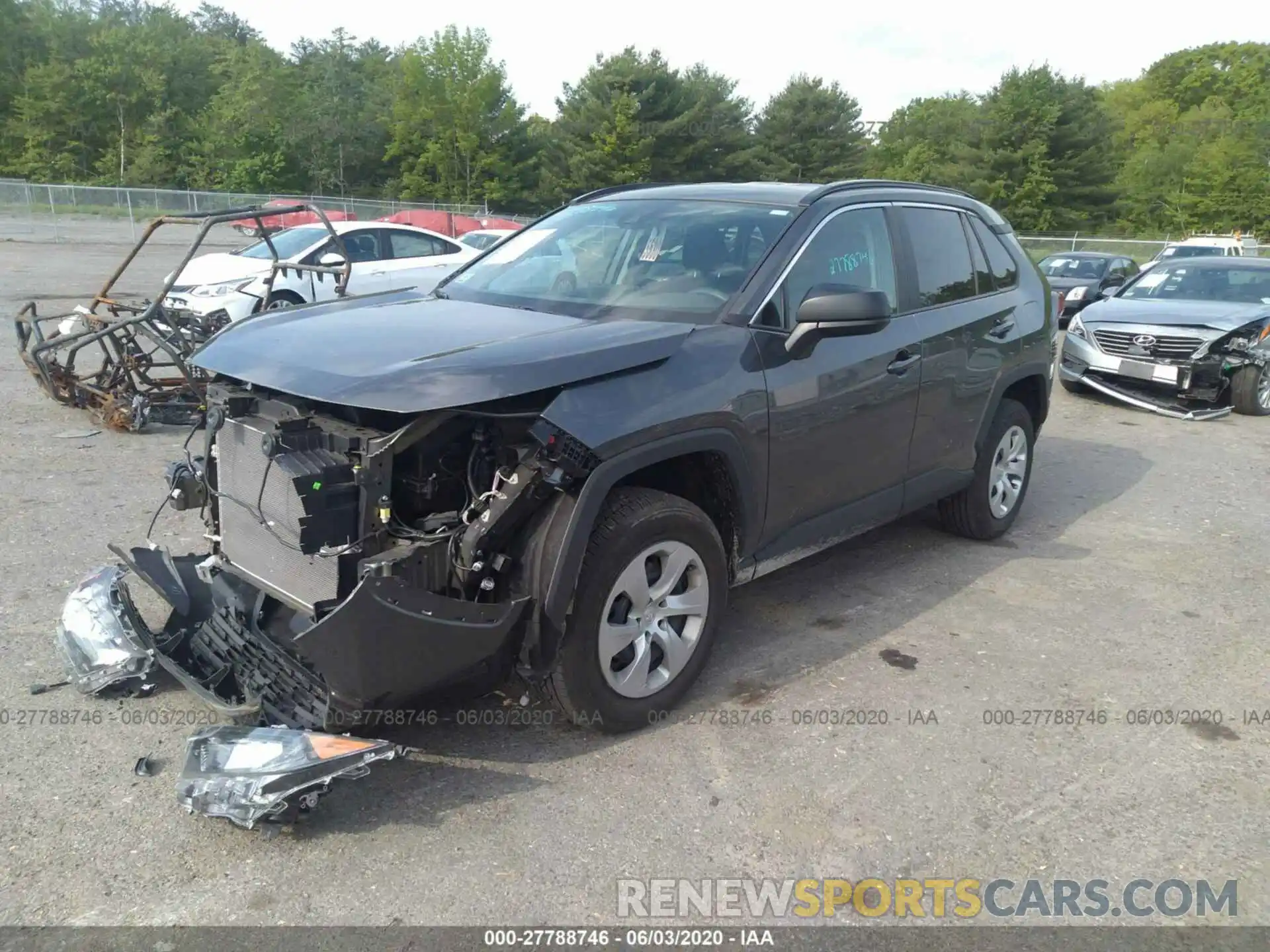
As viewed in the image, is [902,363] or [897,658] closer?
[897,658]

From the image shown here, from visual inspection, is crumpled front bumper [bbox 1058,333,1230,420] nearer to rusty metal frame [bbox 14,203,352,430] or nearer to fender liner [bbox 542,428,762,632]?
rusty metal frame [bbox 14,203,352,430]

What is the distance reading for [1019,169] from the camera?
5112cm

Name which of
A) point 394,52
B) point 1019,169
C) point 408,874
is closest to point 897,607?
point 408,874

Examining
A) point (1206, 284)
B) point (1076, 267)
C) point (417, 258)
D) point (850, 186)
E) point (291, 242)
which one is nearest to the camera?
point (850, 186)

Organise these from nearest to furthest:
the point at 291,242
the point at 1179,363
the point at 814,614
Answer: the point at 814,614 < the point at 1179,363 < the point at 291,242

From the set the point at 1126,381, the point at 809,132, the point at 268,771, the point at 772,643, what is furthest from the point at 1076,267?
the point at 809,132

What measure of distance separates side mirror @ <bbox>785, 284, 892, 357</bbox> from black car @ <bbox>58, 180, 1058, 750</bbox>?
1cm

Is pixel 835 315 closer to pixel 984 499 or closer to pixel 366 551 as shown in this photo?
pixel 366 551

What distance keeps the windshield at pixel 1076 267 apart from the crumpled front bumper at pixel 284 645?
18188 millimetres

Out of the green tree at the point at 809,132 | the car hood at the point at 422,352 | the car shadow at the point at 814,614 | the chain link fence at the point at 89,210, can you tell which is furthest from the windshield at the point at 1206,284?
the green tree at the point at 809,132

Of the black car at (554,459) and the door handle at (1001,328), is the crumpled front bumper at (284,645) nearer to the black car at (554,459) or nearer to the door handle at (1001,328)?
the black car at (554,459)

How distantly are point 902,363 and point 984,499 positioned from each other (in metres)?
1.50

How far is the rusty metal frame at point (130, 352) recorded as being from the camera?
24.8 feet

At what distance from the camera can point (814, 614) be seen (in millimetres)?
4801
